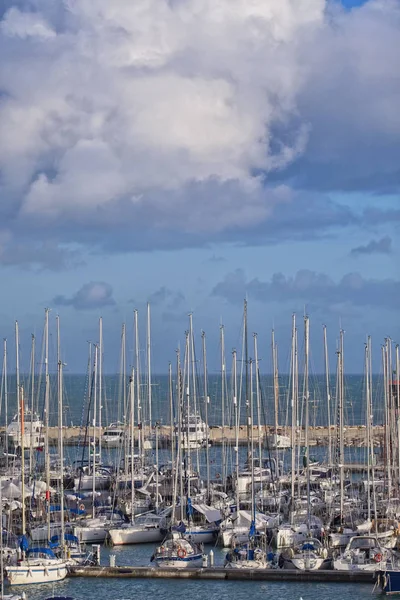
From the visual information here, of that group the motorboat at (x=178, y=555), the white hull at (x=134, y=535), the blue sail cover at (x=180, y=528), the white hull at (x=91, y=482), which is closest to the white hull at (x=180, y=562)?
the motorboat at (x=178, y=555)

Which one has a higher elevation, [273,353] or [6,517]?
[273,353]

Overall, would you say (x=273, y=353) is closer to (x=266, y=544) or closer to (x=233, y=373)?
(x=233, y=373)

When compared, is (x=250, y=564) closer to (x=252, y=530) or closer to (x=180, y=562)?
(x=252, y=530)

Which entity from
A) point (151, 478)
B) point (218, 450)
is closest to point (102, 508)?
point (151, 478)

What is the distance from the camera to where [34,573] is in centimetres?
4647

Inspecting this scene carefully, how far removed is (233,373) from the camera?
75.9 meters

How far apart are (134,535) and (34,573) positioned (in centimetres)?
1047

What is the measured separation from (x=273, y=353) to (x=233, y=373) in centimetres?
297

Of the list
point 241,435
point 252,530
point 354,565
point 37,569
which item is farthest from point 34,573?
point 241,435

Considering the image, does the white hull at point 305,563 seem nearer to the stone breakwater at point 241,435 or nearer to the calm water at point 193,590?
the calm water at point 193,590

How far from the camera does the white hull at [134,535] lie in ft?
184

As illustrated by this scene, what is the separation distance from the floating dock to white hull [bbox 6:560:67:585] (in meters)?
0.99

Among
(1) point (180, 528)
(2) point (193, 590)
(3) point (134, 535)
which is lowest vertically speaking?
(2) point (193, 590)

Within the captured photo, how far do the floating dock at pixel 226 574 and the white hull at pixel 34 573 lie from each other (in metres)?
0.99
